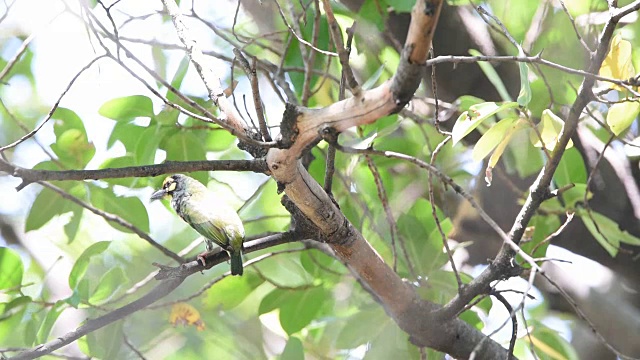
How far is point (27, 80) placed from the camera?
2934 mm

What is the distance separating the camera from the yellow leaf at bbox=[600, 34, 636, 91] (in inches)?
64.4

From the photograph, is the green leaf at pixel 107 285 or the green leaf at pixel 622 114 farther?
the green leaf at pixel 107 285

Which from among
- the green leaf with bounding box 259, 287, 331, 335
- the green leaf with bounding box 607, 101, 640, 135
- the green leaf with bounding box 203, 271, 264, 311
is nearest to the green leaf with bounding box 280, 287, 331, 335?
the green leaf with bounding box 259, 287, 331, 335

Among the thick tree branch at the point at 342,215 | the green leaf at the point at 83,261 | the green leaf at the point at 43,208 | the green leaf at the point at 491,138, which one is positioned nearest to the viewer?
the thick tree branch at the point at 342,215

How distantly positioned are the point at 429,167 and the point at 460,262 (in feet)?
4.36

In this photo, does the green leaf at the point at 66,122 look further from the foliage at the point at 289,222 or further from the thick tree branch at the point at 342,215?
the thick tree branch at the point at 342,215

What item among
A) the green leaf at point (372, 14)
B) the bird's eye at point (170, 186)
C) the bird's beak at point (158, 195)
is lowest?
the bird's beak at point (158, 195)

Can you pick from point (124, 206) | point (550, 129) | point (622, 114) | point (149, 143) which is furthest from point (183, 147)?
point (622, 114)

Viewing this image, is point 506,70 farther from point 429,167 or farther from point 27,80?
point 27,80

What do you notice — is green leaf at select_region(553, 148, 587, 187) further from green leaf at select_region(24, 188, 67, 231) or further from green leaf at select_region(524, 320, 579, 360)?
green leaf at select_region(24, 188, 67, 231)

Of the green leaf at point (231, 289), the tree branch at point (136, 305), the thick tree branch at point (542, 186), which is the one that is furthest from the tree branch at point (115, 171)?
the green leaf at point (231, 289)

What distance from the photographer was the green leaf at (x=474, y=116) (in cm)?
150

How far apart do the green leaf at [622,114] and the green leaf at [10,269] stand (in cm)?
158

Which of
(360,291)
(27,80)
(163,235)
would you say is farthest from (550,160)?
(27,80)
